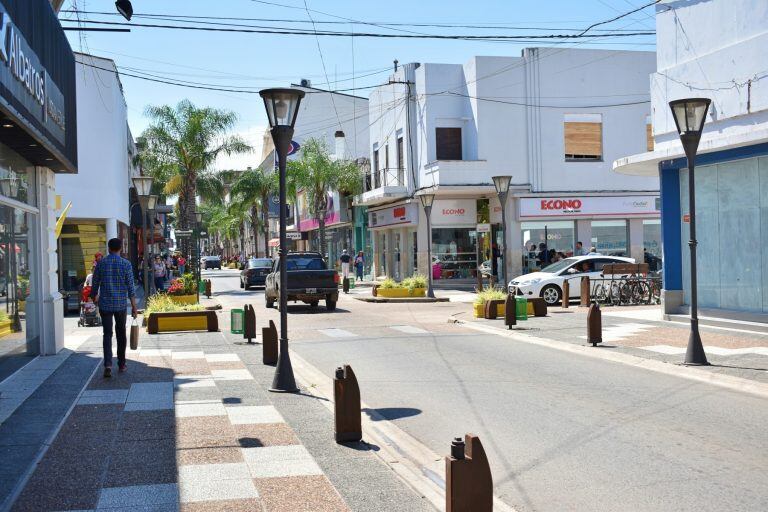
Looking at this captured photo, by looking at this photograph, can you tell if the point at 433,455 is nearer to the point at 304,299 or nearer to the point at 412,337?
the point at 412,337

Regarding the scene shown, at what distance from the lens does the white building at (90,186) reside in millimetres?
30094

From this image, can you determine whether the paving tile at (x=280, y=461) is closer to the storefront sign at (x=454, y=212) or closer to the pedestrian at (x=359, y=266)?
the storefront sign at (x=454, y=212)

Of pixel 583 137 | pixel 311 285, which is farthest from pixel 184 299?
pixel 583 137

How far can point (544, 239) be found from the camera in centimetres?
3566

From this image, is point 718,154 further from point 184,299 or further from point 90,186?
point 90,186

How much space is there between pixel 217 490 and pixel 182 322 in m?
12.8

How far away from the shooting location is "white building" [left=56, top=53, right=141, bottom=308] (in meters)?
30.1

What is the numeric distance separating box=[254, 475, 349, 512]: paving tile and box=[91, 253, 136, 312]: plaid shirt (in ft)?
18.6

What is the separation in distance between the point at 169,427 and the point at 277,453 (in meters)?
1.55

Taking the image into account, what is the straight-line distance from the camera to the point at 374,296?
30.6 metres

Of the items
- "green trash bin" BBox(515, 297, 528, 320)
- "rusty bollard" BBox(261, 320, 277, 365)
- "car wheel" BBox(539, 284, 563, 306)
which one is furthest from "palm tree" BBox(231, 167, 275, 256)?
"rusty bollard" BBox(261, 320, 277, 365)

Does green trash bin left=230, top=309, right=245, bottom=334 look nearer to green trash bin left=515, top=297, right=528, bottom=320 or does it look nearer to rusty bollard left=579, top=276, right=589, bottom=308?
green trash bin left=515, top=297, right=528, bottom=320

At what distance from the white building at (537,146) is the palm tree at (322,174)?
953cm

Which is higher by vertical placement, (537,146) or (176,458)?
(537,146)
